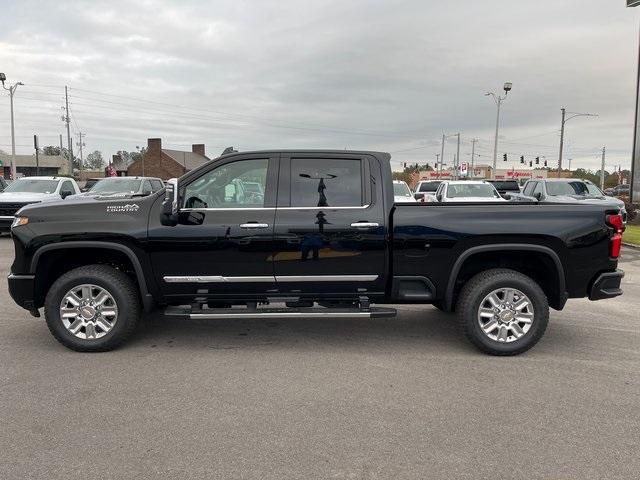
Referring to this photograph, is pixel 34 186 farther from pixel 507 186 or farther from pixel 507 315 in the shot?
pixel 507 186

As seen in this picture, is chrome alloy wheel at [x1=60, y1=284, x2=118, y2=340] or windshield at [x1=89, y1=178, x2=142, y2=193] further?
windshield at [x1=89, y1=178, x2=142, y2=193]

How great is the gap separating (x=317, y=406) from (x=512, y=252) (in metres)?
2.55

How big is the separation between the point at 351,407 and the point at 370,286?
4.83 feet

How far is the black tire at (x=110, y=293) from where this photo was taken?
4.99 m

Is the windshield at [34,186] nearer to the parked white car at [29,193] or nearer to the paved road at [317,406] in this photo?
the parked white car at [29,193]

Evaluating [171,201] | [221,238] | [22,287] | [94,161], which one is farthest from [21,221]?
[94,161]

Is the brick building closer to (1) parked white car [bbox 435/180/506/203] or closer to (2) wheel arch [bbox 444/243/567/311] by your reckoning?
(1) parked white car [bbox 435/180/506/203]

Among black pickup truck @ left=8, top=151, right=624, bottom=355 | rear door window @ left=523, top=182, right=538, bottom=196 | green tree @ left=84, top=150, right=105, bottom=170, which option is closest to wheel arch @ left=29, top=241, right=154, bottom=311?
black pickup truck @ left=8, top=151, right=624, bottom=355

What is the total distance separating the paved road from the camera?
3156mm

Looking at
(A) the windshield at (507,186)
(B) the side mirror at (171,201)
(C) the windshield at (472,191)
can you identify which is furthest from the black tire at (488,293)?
(A) the windshield at (507,186)

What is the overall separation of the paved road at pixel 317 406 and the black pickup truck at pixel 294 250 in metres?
0.45

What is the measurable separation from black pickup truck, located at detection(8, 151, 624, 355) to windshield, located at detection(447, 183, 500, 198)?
11673 millimetres

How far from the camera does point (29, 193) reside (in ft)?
49.3

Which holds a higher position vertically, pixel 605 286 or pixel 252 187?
pixel 252 187
